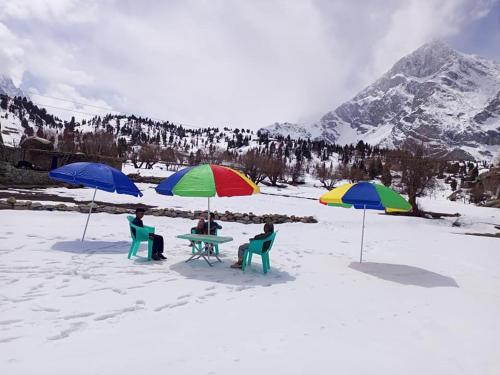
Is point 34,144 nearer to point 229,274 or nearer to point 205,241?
point 205,241

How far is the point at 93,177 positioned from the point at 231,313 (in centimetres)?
452

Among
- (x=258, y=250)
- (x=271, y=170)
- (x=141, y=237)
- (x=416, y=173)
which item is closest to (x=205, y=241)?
Answer: (x=258, y=250)

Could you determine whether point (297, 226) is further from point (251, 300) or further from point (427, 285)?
point (251, 300)

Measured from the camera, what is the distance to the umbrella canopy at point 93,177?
709 centimetres

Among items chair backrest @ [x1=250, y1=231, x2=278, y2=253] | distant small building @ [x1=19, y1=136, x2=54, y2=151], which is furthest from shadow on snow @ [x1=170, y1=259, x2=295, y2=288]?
distant small building @ [x1=19, y1=136, x2=54, y2=151]

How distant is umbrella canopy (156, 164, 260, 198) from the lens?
607 cm

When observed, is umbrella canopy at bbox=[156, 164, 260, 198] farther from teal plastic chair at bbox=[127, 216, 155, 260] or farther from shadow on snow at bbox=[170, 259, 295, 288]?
shadow on snow at bbox=[170, 259, 295, 288]

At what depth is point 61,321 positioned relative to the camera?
3635 millimetres

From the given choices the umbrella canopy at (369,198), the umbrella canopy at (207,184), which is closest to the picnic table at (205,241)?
the umbrella canopy at (207,184)

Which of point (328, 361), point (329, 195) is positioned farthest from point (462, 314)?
point (329, 195)

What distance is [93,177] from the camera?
280 inches

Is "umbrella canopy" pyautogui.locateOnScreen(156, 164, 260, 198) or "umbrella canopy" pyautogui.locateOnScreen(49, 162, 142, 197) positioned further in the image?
"umbrella canopy" pyautogui.locateOnScreen(49, 162, 142, 197)

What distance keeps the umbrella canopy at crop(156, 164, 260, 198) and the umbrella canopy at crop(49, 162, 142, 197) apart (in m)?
1.29

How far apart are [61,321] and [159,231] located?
735 cm
